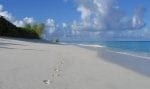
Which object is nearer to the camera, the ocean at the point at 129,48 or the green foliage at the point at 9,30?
the ocean at the point at 129,48

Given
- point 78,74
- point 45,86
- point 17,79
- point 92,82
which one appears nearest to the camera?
point 45,86

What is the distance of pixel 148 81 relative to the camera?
27.6 feet

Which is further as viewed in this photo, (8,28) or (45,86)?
(8,28)

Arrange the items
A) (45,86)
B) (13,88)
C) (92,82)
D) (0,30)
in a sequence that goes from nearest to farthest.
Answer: (13,88)
(45,86)
(92,82)
(0,30)

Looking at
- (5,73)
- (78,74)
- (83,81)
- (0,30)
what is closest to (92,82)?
(83,81)

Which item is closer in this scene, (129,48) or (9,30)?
(9,30)

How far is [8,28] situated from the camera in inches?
1607

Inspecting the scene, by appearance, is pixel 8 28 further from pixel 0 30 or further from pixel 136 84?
pixel 136 84

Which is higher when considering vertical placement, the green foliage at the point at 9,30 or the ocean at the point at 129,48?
the green foliage at the point at 9,30

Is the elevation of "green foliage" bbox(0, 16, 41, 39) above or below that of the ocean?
above

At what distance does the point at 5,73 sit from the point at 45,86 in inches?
55.4

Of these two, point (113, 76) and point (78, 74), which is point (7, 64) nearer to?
point (78, 74)

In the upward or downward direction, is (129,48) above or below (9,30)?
below

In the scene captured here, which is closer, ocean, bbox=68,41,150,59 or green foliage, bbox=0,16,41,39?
ocean, bbox=68,41,150,59
